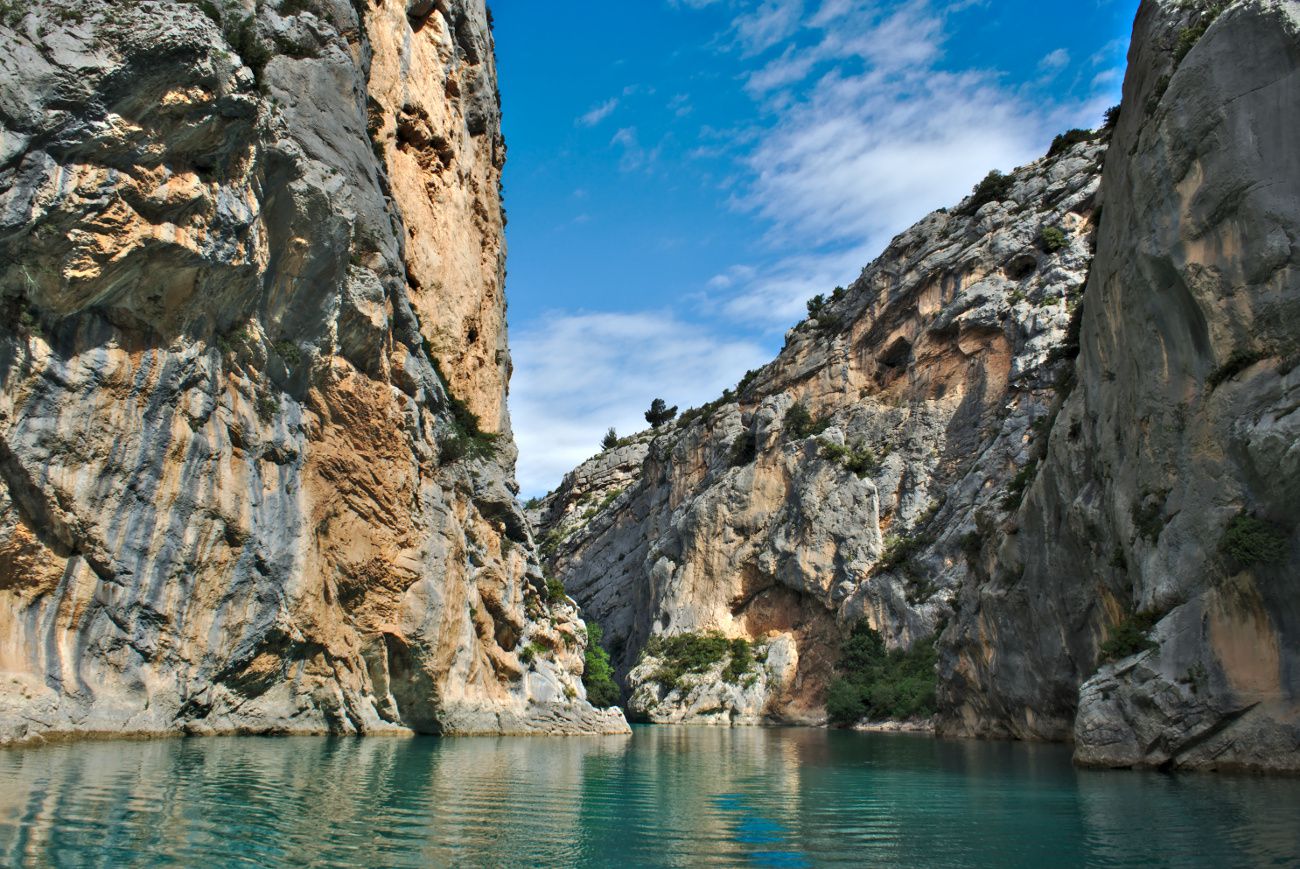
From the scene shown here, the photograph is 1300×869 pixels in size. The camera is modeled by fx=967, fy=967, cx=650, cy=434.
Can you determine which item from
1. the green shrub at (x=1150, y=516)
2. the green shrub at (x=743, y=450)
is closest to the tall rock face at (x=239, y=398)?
the green shrub at (x=1150, y=516)

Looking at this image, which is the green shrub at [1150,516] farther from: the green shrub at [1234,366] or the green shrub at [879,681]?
the green shrub at [879,681]

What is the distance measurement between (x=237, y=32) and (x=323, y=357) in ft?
29.0

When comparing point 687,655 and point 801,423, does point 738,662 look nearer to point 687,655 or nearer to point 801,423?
point 687,655

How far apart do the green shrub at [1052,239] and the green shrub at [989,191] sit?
7587 mm

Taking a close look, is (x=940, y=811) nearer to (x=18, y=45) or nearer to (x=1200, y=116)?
(x=1200, y=116)

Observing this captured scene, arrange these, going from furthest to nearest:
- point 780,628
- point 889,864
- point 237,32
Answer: point 780,628 → point 237,32 → point 889,864

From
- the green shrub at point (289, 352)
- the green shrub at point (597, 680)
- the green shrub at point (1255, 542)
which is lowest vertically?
the green shrub at point (597, 680)

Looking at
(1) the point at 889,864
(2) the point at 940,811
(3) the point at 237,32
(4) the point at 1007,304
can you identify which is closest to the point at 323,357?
(3) the point at 237,32

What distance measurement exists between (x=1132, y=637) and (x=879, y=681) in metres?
39.5

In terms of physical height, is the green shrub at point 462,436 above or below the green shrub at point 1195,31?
below

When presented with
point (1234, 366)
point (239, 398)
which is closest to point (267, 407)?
point (239, 398)

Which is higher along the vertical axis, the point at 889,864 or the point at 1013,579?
the point at 1013,579

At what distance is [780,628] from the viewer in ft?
242

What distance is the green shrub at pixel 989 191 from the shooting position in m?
74.2
